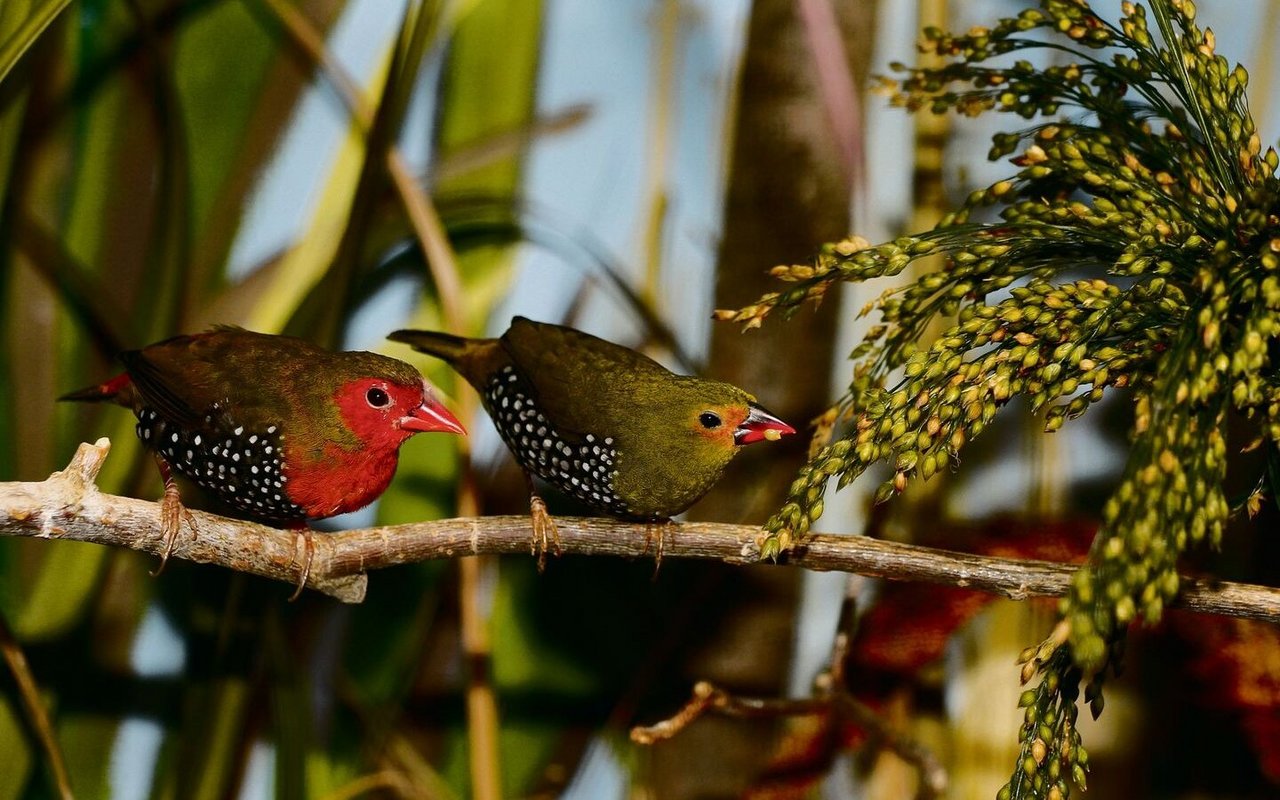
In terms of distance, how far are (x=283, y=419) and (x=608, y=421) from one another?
422 millimetres

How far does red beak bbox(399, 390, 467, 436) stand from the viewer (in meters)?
1.37

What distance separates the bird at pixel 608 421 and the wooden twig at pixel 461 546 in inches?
1.8

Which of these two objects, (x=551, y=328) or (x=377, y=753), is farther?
(x=377, y=753)

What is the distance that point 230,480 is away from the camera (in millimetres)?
1376

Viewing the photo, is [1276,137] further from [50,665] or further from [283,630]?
[50,665]

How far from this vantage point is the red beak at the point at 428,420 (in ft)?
4.50

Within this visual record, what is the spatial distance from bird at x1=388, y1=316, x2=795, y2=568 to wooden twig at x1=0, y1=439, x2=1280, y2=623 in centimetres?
5

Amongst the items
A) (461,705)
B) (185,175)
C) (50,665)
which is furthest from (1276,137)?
(50,665)

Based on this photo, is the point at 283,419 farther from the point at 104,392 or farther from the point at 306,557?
the point at 104,392

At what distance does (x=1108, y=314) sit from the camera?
3.90 feet

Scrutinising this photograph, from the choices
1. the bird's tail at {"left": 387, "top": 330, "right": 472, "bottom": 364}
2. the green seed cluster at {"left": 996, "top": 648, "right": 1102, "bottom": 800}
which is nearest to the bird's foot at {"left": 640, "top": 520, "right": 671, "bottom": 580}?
the bird's tail at {"left": 387, "top": 330, "right": 472, "bottom": 364}

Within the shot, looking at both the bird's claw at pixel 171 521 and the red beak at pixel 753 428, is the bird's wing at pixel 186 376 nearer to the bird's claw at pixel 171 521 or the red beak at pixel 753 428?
the bird's claw at pixel 171 521

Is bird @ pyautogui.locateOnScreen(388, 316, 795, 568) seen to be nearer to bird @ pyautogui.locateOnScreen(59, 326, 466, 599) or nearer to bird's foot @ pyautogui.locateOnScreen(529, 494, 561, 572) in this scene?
bird's foot @ pyautogui.locateOnScreen(529, 494, 561, 572)

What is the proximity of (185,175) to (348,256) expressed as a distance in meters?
0.38
